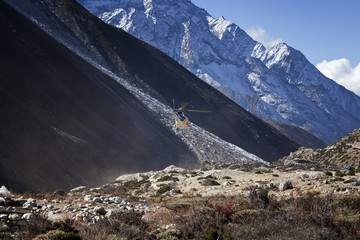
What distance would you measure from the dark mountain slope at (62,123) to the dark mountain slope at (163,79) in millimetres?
24188

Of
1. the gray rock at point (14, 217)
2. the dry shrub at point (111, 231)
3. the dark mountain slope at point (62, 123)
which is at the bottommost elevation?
the dark mountain slope at point (62, 123)

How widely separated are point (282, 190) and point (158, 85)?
281ft

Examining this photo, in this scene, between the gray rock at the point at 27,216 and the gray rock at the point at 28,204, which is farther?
the gray rock at the point at 28,204

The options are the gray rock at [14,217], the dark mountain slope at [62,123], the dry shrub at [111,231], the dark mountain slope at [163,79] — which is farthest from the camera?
the dark mountain slope at [163,79]

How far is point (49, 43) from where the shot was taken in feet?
206

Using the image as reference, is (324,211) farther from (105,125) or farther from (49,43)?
(49,43)

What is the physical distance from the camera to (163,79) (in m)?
106

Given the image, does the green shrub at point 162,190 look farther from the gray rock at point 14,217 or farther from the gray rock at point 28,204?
the gray rock at point 14,217

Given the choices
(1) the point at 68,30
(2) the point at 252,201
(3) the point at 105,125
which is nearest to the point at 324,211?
(2) the point at 252,201

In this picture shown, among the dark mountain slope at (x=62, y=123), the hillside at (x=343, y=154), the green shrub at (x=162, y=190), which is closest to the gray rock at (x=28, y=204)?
the green shrub at (x=162, y=190)

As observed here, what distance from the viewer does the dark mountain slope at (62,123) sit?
36500 millimetres

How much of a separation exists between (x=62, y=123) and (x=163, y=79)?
61.9 meters

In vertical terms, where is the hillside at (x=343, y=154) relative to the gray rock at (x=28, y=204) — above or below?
above

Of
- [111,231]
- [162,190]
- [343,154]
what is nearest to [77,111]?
[162,190]
